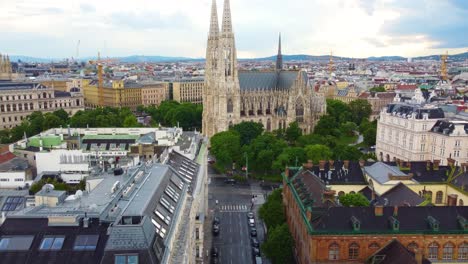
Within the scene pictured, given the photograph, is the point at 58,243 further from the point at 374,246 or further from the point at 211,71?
the point at 211,71

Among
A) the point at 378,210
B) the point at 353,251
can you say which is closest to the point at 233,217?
the point at 353,251

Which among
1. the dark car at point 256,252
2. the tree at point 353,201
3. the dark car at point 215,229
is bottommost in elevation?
the dark car at point 256,252

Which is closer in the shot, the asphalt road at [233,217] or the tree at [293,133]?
the asphalt road at [233,217]

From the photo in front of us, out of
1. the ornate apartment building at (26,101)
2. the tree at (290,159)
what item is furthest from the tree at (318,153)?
the ornate apartment building at (26,101)

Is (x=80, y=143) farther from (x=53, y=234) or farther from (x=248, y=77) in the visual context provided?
(x=248, y=77)

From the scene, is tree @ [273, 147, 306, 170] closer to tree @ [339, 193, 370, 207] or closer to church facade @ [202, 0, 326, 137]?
tree @ [339, 193, 370, 207]

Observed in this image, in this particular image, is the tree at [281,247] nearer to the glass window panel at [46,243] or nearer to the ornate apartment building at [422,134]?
the glass window panel at [46,243]
